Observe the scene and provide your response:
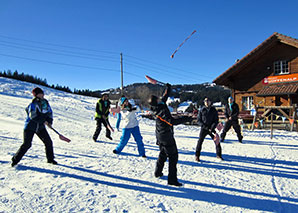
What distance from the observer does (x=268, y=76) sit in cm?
1917

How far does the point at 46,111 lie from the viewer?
4.45 m

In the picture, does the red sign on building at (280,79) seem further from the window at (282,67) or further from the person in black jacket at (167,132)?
the person in black jacket at (167,132)

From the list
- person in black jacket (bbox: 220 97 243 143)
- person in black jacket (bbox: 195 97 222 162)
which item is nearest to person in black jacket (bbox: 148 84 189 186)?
person in black jacket (bbox: 195 97 222 162)

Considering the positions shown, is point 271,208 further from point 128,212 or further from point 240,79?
point 240,79

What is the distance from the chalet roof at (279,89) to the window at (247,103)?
1.59 m

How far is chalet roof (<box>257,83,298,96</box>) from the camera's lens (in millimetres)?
17084

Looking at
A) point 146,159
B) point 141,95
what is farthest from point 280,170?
point 141,95

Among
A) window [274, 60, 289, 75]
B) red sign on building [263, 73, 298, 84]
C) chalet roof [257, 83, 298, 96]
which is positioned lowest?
chalet roof [257, 83, 298, 96]

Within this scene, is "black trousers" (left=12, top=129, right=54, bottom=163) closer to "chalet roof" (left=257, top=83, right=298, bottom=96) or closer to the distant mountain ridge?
the distant mountain ridge

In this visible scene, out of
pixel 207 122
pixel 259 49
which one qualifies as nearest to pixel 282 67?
pixel 259 49

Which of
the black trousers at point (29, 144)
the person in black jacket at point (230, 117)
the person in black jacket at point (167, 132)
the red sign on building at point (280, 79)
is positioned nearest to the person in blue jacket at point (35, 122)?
the black trousers at point (29, 144)

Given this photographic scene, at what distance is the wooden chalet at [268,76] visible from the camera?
17922 mm

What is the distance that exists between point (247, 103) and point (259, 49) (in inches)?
214

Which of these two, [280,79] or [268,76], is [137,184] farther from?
[268,76]
